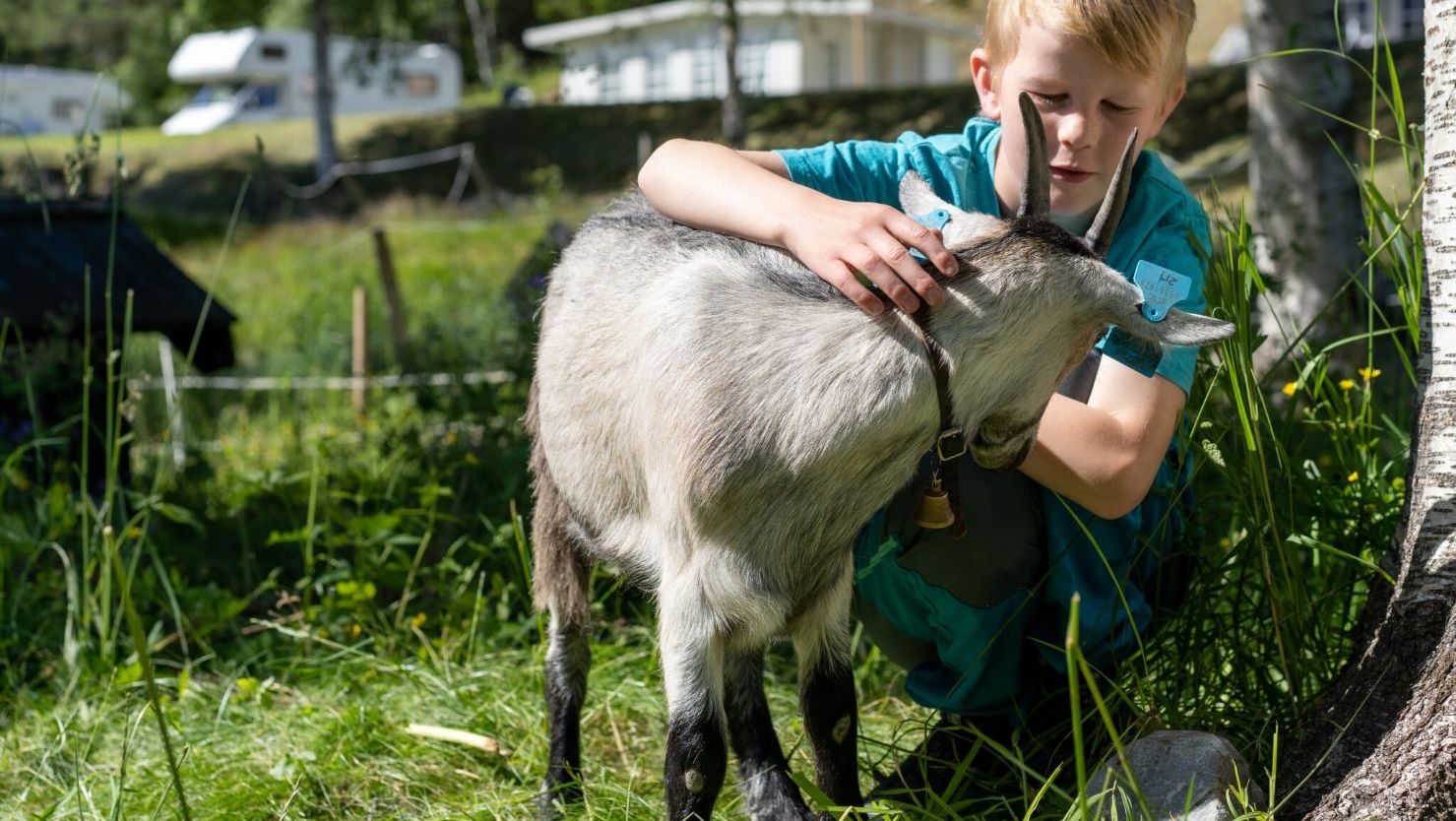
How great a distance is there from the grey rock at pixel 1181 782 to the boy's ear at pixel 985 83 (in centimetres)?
112

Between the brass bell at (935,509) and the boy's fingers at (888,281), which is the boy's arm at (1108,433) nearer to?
the brass bell at (935,509)

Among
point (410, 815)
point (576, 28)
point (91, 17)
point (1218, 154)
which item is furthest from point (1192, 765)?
point (91, 17)

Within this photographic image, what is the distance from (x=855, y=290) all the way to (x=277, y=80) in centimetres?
4031

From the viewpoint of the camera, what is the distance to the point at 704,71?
103 feet

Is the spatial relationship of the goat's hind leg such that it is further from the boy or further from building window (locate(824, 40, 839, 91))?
building window (locate(824, 40, 839, 91))

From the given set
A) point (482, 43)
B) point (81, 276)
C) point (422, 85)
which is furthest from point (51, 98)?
point (81, 276)

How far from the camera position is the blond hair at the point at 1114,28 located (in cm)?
211

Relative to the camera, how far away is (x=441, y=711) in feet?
9.74

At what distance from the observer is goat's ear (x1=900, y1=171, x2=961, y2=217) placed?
6.71ft

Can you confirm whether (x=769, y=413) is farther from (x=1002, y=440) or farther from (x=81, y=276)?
(x=81, y=276)

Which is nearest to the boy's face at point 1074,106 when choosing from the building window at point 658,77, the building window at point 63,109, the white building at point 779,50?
the white building at point 779,50

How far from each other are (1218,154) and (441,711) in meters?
14.3

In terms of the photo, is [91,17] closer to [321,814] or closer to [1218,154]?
[1218,154]

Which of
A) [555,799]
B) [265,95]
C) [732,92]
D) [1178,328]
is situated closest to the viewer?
[1178,328]
